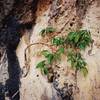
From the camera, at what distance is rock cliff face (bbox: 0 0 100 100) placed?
5887 mm

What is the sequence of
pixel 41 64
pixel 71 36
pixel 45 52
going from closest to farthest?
pixel 71 36 → pixel 41 64 → pixel 45 52

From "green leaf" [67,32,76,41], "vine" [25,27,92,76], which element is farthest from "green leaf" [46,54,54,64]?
"green leaf" [67,32,76,41]

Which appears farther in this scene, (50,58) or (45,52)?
(45,52)

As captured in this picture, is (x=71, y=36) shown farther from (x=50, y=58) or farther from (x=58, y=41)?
(x=50, y=58)

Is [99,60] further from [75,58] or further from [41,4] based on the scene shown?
[41,4]

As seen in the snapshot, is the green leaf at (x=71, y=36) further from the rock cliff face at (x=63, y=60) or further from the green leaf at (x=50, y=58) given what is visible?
the green leaf at (x=50, y=58)

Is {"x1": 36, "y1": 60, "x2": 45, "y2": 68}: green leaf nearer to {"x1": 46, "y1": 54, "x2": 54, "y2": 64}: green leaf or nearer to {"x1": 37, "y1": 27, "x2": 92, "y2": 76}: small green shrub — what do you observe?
{"x1": 37, "y1": 27, "x2": 92, "y2": 76}: small green shrub

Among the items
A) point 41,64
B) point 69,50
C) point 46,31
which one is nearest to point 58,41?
point 69,50

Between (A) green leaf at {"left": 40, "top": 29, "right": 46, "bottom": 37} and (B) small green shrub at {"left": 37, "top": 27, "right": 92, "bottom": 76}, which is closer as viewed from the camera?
(B) small green shrub at {"left": 37, "top": 27, "right": 92, "bottom": 76}

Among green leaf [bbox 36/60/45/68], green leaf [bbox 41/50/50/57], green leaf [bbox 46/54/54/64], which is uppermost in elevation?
green leaf [bbox 41/50/50/57]

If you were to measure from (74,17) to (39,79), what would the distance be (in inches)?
59.1

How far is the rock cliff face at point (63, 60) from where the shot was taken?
5887 mm

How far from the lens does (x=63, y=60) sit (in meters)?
6.23

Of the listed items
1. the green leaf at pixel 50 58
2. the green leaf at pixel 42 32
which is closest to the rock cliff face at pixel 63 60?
the green leaf at pixel 42 32
